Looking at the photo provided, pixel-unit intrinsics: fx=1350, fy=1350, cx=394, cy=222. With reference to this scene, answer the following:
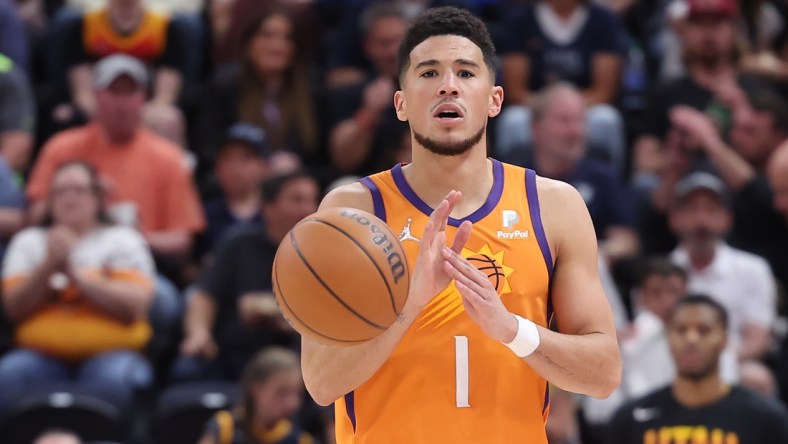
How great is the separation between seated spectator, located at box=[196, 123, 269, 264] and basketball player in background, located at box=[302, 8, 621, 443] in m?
4.94

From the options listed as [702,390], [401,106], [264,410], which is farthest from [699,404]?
[401,106]

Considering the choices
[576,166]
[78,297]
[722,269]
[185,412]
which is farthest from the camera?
[576,166]

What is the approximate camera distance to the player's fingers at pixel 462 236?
3916mm

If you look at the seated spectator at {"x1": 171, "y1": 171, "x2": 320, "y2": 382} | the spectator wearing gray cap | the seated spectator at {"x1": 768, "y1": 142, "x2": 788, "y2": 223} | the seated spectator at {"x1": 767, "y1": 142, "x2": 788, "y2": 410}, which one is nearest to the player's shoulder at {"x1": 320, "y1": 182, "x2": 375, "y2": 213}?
the seated spectator at {"x1": 171, "y1": 171, "x2": 320, "y2": 382}

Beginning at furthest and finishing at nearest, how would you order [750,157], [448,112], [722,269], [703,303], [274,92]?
1. [274,92]
2. [750,157]
3. [722,269]
4. [703,303]
5. [448,112]

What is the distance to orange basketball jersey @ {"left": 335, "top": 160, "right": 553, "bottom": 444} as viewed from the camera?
4141 millimetres

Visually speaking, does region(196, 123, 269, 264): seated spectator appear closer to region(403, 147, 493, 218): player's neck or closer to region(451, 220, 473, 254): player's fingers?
region(403, 147, 493, 218): player's neck

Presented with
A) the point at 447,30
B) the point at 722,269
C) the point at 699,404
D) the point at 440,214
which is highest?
the point at 722,269

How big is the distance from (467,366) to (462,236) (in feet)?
1.51

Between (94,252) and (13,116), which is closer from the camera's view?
(94,252)

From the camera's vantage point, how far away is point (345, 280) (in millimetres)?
3924

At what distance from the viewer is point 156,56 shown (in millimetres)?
10352

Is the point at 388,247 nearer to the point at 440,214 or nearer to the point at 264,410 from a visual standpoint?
the point at 440,214

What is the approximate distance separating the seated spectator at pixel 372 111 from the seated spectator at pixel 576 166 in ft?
3.14
